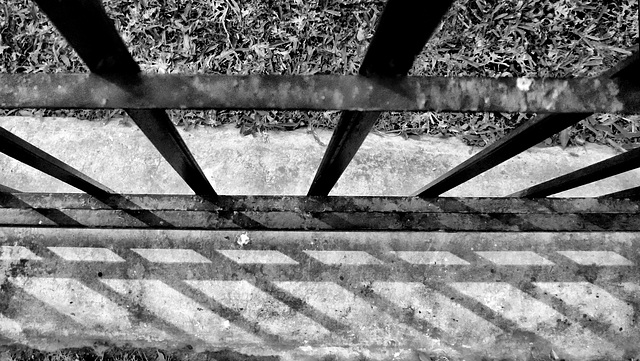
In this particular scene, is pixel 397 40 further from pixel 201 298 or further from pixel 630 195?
pixel 201 298

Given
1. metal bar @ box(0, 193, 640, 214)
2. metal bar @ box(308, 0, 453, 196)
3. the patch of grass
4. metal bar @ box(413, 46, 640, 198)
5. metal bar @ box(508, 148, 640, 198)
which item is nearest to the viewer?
metal bar @ box(308, 0, 453, 196)

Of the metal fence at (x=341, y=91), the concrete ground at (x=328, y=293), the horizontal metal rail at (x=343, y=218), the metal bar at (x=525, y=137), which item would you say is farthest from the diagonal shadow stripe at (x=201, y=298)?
the metal bar at (x=525, y=137)

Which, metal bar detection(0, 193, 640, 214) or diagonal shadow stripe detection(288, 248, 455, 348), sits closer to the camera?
metal bar detection(0, 193, 640, 214)

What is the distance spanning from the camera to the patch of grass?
9.12 feet

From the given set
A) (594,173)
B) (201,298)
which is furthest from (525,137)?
(201,298)

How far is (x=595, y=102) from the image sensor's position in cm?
94

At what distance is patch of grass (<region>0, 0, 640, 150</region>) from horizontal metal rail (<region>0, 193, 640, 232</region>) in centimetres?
116

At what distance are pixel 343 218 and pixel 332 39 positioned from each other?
151cm

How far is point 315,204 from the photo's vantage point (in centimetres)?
161

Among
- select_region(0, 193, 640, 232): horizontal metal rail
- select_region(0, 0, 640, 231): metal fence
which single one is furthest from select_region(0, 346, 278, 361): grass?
select_region(0, 0, 640, 231): metal fence

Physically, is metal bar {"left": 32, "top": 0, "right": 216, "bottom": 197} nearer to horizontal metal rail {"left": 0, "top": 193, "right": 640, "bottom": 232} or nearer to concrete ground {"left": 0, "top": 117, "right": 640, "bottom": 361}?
horizontal metal rail {"left": 0, "top": 193, "right": 640, "bottom": 232}

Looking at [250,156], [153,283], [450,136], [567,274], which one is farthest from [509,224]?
[153,283]

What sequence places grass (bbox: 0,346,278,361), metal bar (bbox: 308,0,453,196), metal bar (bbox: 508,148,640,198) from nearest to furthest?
metal bar (bbox: 308,0,453,196) → metal bar (bbox: 508,148,640,198) → grass (bbox: 0,346,278,361)

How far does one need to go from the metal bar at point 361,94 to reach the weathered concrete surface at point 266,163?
1548 mm
